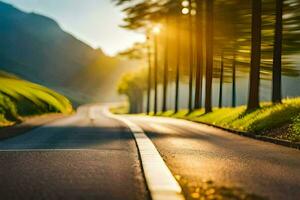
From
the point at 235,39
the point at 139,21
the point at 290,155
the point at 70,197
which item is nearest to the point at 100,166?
the point at 70,197

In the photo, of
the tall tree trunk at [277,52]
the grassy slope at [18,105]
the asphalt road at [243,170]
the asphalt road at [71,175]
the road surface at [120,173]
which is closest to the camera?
the asphalt road at [71,175]

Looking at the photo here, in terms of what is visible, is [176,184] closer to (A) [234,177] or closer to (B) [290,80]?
(A) [234,177]

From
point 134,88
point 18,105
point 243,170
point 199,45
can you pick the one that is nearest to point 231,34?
point 199,45

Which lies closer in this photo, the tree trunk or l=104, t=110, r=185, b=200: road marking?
l=104, t=110, r=185, b=200: road marking

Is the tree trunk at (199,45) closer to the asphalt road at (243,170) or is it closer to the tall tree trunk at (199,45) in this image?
the tall tree trunk at (199,45)

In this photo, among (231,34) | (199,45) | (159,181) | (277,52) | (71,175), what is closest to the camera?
(159,181)

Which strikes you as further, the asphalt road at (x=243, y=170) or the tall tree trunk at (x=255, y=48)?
the tall tree trunk at (x=255, y=48)

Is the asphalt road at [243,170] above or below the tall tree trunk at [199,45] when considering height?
below

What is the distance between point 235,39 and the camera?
4975 centimetres

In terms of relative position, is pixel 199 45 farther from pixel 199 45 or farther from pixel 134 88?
pixel 134 88

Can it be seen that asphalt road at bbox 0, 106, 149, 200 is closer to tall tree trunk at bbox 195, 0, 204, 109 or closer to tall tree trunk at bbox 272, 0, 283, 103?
tall tree trunk at bbox 272, 0, 283, 103

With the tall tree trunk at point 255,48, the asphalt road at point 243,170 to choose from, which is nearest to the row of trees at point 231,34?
the tall tree trunk at point 255,48

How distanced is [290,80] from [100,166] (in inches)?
2521

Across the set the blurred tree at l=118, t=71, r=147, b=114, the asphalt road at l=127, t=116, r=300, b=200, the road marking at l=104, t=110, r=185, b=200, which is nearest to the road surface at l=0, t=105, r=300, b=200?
the asphalt road at l=127, t=116, r=300, b=200
